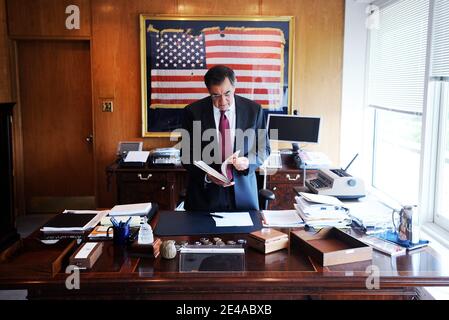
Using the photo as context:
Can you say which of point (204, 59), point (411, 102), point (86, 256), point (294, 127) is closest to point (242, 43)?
point (204, 59)

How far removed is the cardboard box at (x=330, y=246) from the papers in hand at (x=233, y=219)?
0.34 m

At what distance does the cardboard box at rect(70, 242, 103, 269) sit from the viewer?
1888 mm

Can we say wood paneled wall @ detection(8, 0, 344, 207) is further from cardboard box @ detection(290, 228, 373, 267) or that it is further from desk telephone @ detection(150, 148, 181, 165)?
cardboard box @ detection(290, 228, 373, 267)

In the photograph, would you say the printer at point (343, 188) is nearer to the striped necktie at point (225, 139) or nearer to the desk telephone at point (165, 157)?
the striped necktie at point (225, 139)

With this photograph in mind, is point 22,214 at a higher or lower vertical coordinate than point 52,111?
lower

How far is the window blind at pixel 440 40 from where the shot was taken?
3090 millimetres

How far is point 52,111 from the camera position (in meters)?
5.41

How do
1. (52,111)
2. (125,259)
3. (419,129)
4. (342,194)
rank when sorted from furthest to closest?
(52,111) < (419,129) < (342,194) < (125,259)

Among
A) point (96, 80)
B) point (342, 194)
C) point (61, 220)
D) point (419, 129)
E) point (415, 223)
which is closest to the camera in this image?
point (415, 223)

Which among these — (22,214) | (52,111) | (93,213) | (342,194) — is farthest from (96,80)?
(342,194)

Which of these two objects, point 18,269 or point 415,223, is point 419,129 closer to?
point 415,223

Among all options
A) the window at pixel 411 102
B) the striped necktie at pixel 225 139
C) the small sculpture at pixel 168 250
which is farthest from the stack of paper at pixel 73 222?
the window at pixel 411 102

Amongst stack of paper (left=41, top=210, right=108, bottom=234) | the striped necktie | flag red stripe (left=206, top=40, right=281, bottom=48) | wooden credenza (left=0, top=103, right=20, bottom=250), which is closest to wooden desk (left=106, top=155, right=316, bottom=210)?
wooden credenza (left=0, top=103, right=20, bottom=250)
